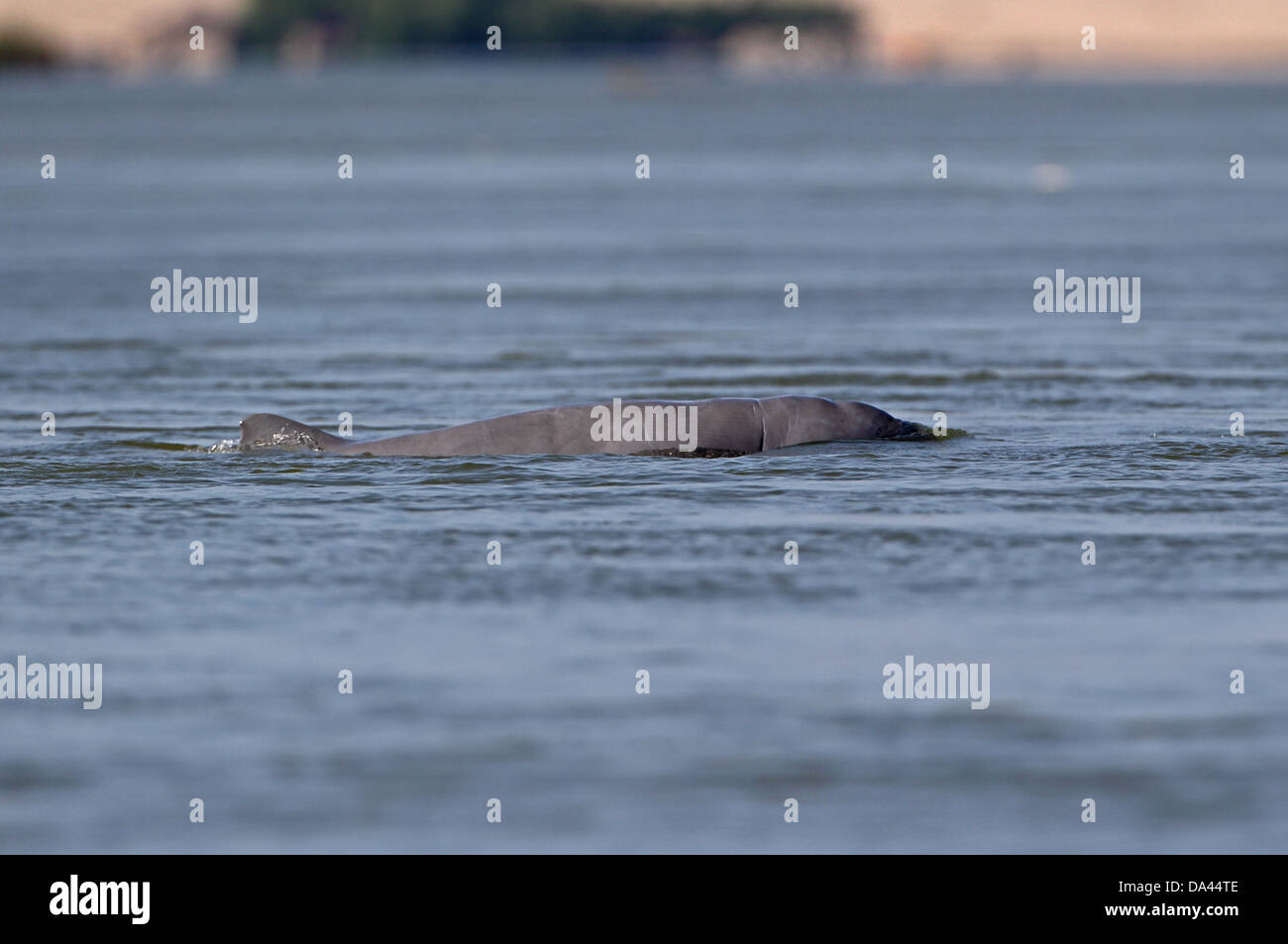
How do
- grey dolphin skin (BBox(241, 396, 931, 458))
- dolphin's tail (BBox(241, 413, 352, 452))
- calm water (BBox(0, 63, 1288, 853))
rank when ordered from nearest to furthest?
calm water (BBox(0, 63, 1288, 853)) → grey dolphin skin (BBox(241, 396, 931, 458)) → dolphin's tail (BBox(241, 413, 352, 452))

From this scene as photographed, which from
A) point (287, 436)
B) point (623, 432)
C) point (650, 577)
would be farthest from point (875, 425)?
point (650, 577)

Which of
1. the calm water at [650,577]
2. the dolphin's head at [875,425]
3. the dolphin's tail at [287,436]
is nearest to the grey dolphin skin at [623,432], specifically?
the dolphin's tail at [287,436]

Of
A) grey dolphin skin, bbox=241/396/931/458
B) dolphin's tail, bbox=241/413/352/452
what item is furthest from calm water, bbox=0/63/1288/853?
grey dolphin skin, bbox=241/396/931/458

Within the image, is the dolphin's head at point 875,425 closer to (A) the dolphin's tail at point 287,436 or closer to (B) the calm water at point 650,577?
(B) the calm water at point 650,577

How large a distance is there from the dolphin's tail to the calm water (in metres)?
0.29

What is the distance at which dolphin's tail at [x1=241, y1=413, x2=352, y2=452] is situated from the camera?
22844 mm

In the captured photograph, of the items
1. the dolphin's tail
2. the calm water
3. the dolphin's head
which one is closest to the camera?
the calm water

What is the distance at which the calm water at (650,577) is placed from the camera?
1274 cm

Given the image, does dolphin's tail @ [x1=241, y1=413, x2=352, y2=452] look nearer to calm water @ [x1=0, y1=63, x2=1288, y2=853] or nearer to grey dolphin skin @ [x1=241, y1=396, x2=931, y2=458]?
grey dolphin skin @ [x1=241, y1=396, x2=931, y2=458]

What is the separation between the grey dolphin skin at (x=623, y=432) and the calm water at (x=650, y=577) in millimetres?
412

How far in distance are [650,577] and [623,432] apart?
521 centimetres

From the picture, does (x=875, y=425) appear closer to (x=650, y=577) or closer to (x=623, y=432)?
(x=623, y=432)

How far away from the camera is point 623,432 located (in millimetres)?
22609

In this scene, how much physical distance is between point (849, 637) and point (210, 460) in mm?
9147
